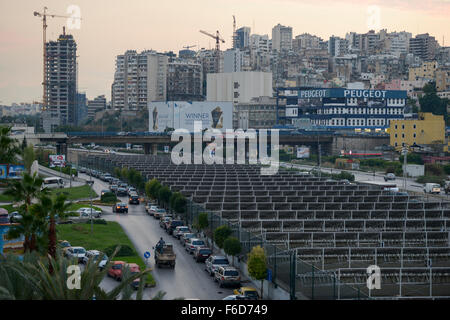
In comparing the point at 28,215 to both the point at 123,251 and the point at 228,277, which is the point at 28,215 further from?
the point at 123,251

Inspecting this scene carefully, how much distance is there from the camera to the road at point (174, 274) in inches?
930

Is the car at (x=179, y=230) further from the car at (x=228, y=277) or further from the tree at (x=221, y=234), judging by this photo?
the car at (x=228, y=277)

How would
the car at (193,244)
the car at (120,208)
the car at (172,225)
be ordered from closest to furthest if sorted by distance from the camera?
the car at (193,244) < the car at (172,225) < the car at (120,208)

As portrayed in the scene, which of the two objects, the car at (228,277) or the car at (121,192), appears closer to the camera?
the car at (228,277)

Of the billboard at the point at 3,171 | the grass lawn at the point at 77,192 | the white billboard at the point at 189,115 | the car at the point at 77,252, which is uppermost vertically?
the white billboard at the point at 189,115

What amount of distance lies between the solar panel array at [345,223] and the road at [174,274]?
121 inches

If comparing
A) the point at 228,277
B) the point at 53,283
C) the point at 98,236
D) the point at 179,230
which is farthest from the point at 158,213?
the point at 53,283

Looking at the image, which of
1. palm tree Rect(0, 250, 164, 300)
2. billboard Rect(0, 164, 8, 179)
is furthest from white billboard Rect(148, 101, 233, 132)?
palm tree Rect(0, 250, 164, 300)

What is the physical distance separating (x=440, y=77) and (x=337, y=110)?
42463 mm

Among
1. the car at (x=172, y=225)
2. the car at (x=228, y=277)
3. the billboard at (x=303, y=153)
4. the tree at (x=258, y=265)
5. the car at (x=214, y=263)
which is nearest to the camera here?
the tree at (x=258, y=265)

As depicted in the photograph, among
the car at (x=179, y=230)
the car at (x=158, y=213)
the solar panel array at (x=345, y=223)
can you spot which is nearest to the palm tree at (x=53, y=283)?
the solar panel array at (x=345, y=223)

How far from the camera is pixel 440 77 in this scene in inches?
5876
